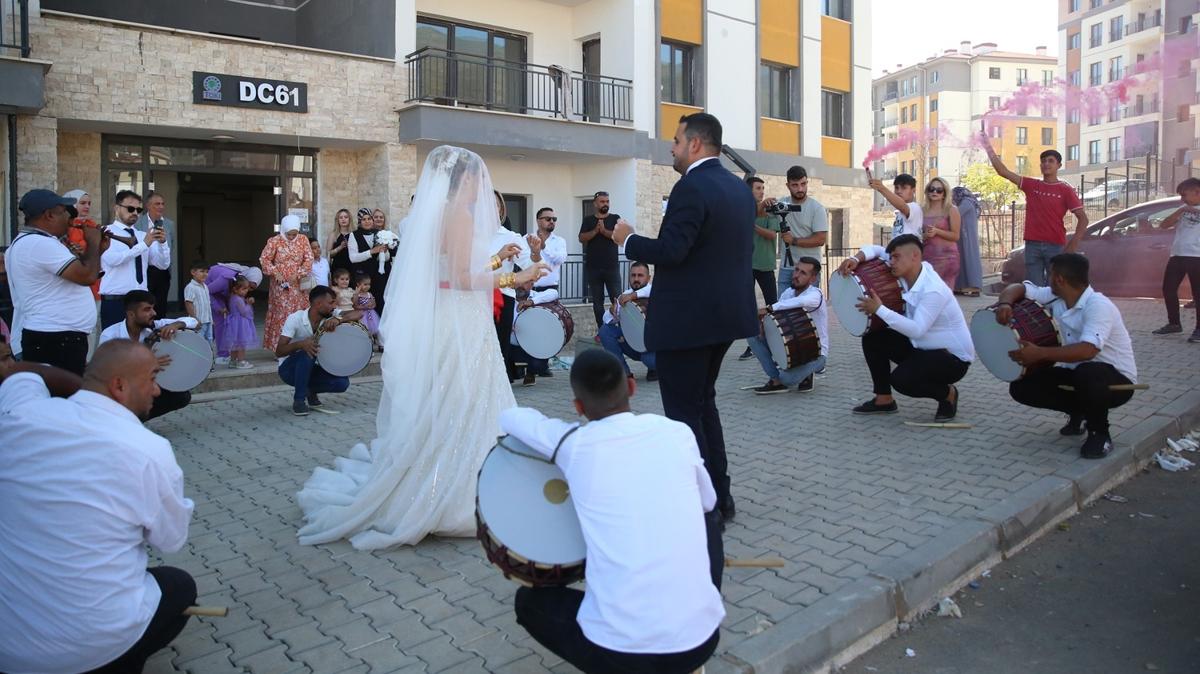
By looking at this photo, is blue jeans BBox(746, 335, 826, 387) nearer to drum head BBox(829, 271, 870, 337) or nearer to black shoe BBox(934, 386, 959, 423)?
drum head BBox(829, 271, 870, 337)

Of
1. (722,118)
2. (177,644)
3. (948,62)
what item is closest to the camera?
(177,644)

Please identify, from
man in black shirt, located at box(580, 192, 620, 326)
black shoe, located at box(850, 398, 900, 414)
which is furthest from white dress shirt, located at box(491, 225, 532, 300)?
black shoe, located at box(850, 398, 900, 414)

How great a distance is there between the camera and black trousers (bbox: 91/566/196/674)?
3125 mm

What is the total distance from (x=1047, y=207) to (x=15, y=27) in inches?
530

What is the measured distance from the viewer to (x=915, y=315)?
7.32 meters

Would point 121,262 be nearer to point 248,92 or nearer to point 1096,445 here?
point 248,92

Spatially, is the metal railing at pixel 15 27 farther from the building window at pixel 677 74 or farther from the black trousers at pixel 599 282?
the building window at pixel 677 74

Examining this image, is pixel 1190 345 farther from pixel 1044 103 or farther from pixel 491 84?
pixel 491 84

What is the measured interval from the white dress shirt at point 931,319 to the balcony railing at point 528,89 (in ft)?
40.2

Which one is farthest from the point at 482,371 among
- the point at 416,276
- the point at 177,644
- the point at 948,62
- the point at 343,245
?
the point at 948,62

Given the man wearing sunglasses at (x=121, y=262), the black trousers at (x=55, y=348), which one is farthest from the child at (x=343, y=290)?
the black trousers at (x=55, y=348)

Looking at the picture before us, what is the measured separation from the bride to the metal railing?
9846 mm

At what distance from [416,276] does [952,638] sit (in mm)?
3276

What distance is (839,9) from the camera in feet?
85.1
